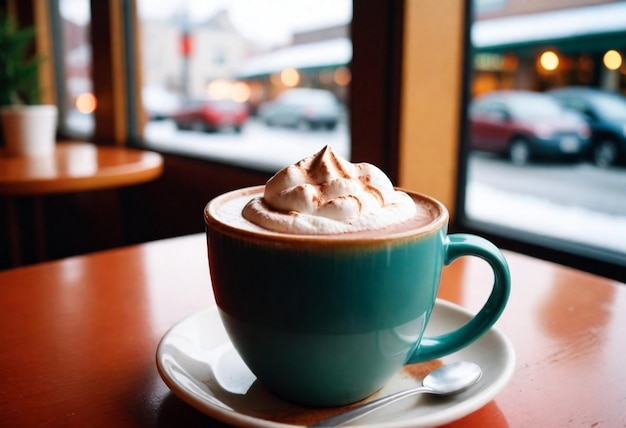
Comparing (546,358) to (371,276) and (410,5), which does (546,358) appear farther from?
(410,5)

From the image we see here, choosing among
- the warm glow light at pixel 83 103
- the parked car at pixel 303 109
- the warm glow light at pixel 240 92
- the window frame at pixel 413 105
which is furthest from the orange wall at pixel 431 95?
the warm glow light at pixel 83 103

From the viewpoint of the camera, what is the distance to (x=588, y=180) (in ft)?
8.67

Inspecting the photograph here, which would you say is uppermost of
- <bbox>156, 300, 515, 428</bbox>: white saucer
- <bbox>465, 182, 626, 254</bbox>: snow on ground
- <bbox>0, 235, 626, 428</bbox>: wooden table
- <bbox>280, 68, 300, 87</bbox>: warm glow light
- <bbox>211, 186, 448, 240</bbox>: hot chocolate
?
<bbox>280, 68, 300, 87</bbox>: warm glow light

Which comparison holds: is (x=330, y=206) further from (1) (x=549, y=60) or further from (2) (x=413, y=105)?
(1) (x=549, y=60)

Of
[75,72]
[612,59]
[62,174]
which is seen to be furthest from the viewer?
[75,72]

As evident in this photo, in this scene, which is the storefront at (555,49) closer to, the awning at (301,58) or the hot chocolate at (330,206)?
the awning at (301,58)

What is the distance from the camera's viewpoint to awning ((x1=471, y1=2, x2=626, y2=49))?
160 cm

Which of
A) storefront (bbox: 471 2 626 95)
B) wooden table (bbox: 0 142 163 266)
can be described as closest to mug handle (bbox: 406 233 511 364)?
storefront (bbox: 471 2 626 95)

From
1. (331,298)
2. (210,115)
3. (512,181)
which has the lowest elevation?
(512,181)

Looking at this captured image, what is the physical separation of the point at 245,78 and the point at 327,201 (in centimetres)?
292

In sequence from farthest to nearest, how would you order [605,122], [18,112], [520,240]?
[605,122]
[18,112]
[520,240]

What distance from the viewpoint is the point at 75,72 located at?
4422 millimetres

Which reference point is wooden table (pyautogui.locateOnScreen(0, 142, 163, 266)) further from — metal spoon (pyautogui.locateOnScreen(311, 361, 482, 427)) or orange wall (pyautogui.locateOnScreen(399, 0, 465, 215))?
metal spoon (pyautogui.locateOnScreen(311, 361, 482, 427))

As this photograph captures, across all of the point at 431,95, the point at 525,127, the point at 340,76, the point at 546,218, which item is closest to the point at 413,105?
the point at 431,95
